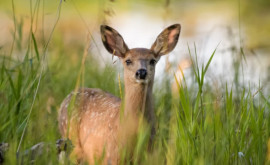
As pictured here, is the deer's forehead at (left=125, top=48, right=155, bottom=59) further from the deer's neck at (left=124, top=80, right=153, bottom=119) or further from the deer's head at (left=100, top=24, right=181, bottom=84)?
the deer's neck at (left=124, top=80, right=153, bottom=119)

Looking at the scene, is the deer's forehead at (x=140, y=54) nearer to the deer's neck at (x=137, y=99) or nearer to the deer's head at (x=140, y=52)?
the deer's head at (x=140, y=52)

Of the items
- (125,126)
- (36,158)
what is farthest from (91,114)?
(36,158)

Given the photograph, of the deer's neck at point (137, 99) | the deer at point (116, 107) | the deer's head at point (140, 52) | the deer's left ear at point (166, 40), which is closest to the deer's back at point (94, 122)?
the deer at point (116, 107)

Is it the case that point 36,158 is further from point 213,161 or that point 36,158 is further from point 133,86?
point 133,86

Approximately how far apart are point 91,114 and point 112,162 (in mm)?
894

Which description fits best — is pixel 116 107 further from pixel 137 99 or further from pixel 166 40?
pixel 166 40

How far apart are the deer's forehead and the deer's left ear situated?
0.10 meters

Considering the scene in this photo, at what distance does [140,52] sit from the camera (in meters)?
4.97

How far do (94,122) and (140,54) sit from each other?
734mm

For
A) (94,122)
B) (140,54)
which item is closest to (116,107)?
(94,122)

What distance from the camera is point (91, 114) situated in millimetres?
5199

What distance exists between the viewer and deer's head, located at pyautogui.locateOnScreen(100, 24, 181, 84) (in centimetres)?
474

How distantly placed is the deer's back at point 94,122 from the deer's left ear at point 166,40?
60 centimetres

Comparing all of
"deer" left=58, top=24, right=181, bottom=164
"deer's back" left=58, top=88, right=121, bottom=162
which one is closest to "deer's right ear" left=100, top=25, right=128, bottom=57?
"deer" left=58, top=24, right=181, bottom=164
